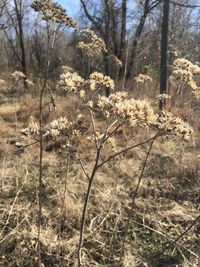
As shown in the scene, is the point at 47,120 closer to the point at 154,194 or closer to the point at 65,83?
the point at 154,194

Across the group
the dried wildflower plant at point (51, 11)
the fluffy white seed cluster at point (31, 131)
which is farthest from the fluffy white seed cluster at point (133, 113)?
the dried wildflower plant at point (51, 11)

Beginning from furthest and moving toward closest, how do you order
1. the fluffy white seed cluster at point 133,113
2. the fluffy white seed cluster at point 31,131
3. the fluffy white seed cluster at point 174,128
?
the fluffy white seed cluster at point 31,131 < the fluffy white seed cluster at point 174,128 < the fluffy white seed cluster at point 133,113

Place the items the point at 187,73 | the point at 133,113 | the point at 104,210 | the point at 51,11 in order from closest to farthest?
the point at 133,113 < the point at 51,11 < the point at 187,73 < the point at 104,210

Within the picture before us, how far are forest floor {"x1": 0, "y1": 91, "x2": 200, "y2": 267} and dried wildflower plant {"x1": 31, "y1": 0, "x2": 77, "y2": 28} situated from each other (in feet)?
3.84

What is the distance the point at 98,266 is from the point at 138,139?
10.1ft

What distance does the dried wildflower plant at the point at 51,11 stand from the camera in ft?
8.27

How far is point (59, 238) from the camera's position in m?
3.72

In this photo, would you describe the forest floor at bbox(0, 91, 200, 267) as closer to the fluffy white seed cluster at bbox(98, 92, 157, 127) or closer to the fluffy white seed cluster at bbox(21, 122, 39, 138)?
the fluffy white seed cluster at bbox(21, 122, 39, 138)

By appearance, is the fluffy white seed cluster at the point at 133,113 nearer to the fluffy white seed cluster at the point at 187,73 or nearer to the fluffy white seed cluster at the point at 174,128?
the fluffy white seed cluster at the point at 174,128

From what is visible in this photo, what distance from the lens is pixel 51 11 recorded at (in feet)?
8.47

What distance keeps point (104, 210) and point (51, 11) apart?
239cm

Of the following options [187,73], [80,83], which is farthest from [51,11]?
[187,73]

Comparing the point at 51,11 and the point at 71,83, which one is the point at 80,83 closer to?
the point at 71,83

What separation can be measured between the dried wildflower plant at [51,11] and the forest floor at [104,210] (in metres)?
1.17
